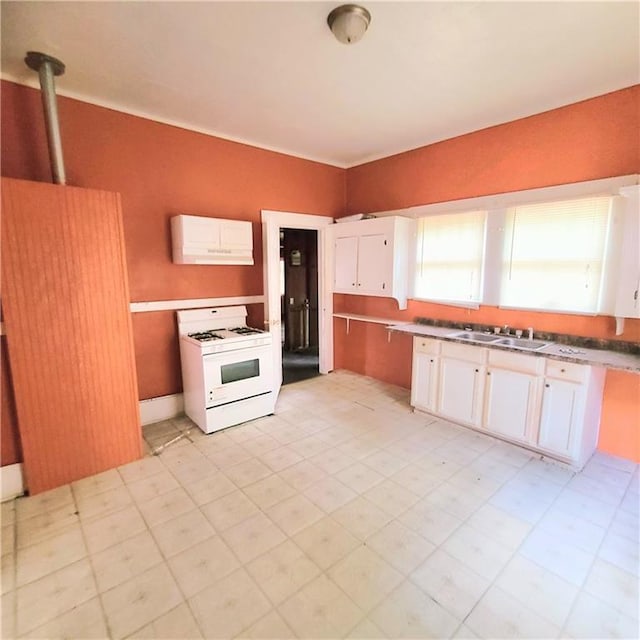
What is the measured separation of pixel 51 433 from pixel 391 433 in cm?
275

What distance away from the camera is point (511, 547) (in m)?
2.01

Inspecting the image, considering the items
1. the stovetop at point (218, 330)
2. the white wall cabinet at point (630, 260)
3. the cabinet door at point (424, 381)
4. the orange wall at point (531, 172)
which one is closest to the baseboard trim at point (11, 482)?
the stovetop at point (218, 330)

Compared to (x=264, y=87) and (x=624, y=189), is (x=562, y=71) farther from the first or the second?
(x=264, y=87)

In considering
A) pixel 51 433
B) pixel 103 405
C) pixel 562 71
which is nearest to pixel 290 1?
pixel 562 71

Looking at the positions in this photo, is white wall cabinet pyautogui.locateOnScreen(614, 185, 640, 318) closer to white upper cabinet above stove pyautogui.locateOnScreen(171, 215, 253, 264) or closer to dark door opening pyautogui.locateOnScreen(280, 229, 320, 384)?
white upper cabinet above stove pyautogui.locateOnScreen(171, 215, 253, 264)

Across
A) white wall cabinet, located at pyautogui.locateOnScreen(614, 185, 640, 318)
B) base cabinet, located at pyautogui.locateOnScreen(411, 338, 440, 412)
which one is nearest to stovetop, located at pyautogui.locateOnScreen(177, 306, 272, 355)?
base cabinet, located at pyautogui.locateOnScreen(411, 338, 440, 412)

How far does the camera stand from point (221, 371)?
3.32 m

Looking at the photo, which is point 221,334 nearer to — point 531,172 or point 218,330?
point 218,330

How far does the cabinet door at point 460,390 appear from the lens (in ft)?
10.7

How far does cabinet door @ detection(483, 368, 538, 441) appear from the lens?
2934 mm

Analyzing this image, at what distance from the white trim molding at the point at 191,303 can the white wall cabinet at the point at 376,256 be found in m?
1.22

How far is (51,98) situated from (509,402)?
14.0 ft

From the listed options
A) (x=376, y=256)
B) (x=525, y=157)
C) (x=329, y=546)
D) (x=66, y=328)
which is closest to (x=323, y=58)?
(x=525, y=157)

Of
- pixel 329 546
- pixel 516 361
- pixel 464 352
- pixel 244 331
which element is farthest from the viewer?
pixel 244 331
